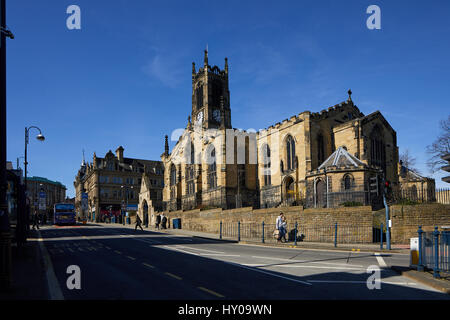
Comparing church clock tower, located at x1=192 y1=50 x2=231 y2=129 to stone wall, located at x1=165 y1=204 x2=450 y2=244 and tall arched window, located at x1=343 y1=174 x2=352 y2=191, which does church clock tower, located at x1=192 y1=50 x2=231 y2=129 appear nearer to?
tall arched window, located at x1=343 y1=174 x2=352 y2=191

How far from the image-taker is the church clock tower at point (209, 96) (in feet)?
218

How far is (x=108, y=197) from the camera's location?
3295 inches

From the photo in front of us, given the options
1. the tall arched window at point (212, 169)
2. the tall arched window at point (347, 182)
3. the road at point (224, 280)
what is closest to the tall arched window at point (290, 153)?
the tall arched window at point (347, 182)

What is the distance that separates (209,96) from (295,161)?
34.6 meters

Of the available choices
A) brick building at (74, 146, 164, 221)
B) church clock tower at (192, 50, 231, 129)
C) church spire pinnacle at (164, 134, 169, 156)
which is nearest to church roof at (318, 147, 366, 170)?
church spire pinnacle at (164, 134, 169, 156)

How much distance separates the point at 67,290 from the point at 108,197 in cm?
7917

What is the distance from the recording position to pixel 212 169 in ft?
153

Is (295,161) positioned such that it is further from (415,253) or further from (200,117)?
(200,117)

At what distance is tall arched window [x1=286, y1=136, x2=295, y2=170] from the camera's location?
123 feet

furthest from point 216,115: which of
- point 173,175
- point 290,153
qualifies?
point 290,153

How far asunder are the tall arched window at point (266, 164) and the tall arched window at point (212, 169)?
721cm

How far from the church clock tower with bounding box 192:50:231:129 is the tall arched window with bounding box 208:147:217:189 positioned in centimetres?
1769
